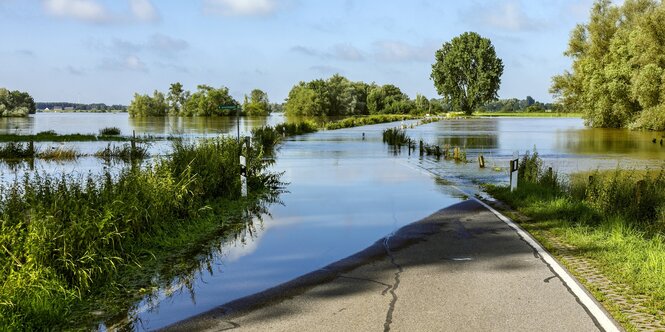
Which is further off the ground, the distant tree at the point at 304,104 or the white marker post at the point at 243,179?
the distant tree at the point at 304,104

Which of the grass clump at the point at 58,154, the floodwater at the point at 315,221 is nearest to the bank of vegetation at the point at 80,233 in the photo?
the floodwater at the point at 315,221

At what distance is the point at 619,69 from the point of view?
71.8 metres

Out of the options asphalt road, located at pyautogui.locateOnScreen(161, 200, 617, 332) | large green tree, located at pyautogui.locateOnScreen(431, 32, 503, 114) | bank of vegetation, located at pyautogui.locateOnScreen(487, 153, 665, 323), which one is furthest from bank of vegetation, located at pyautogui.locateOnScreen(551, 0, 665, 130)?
asphalt road, located at pyautogui.locateOnScreen(161, 200, 617, 332)

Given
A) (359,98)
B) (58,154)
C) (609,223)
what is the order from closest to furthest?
(609,223)
(58,154)
(359,98)

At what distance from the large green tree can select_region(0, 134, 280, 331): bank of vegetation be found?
448 feet

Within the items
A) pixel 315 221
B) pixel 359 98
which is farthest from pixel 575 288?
pixel 359 98

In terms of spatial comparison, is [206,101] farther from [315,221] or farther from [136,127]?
[315,221]

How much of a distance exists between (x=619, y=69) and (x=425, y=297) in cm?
7451

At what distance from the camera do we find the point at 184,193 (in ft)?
39.5

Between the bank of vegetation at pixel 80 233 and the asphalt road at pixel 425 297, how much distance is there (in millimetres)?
1670

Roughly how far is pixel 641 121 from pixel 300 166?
5208 centimetres

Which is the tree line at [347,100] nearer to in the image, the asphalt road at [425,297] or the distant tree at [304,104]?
the distant tree at [304,104]

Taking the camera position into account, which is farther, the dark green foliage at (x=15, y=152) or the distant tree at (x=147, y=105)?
the distant tree at (x=147, y=105)

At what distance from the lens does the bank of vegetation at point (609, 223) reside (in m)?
7.63
